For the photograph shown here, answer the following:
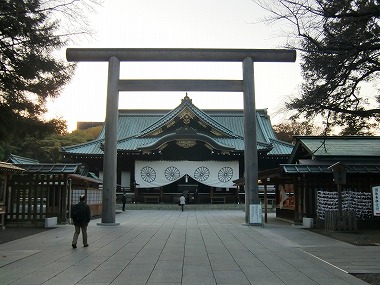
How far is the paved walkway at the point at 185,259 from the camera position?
671 cm

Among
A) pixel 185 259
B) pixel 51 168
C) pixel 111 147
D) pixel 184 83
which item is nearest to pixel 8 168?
pixel 51 168

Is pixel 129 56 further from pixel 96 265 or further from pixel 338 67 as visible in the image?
pixel 96 265

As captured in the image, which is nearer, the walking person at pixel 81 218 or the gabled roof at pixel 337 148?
the walking person at pixel 81 218

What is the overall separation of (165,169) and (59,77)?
2095 centimetres

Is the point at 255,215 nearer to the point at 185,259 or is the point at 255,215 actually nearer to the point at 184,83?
the point at 184,83

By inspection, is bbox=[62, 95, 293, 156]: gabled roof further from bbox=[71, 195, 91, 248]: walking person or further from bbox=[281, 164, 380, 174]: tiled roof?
bbox=[71, 195, 91, 248]: walking person

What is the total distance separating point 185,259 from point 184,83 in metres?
9.70

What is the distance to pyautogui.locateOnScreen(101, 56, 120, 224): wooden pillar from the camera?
1587 centimetres

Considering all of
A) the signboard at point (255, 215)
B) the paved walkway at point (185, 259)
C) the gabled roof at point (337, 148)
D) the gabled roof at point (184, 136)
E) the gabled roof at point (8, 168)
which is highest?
the gabled roof at point (184, 136)

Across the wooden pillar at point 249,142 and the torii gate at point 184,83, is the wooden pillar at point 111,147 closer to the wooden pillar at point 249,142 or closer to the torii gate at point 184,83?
the torii gate at point 184,83

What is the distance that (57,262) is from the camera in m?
8.06

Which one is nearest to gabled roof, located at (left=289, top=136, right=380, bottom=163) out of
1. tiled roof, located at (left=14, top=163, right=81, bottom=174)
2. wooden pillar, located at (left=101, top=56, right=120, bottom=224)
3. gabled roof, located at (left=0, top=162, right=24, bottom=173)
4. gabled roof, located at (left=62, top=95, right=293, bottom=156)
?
wooden pillar, located at (left=101, top=56, right=120, bottom=224)

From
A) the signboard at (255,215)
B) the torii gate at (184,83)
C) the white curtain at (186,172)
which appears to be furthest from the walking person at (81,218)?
the white curtain at (186,172)

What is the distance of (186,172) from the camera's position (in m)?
31.4
